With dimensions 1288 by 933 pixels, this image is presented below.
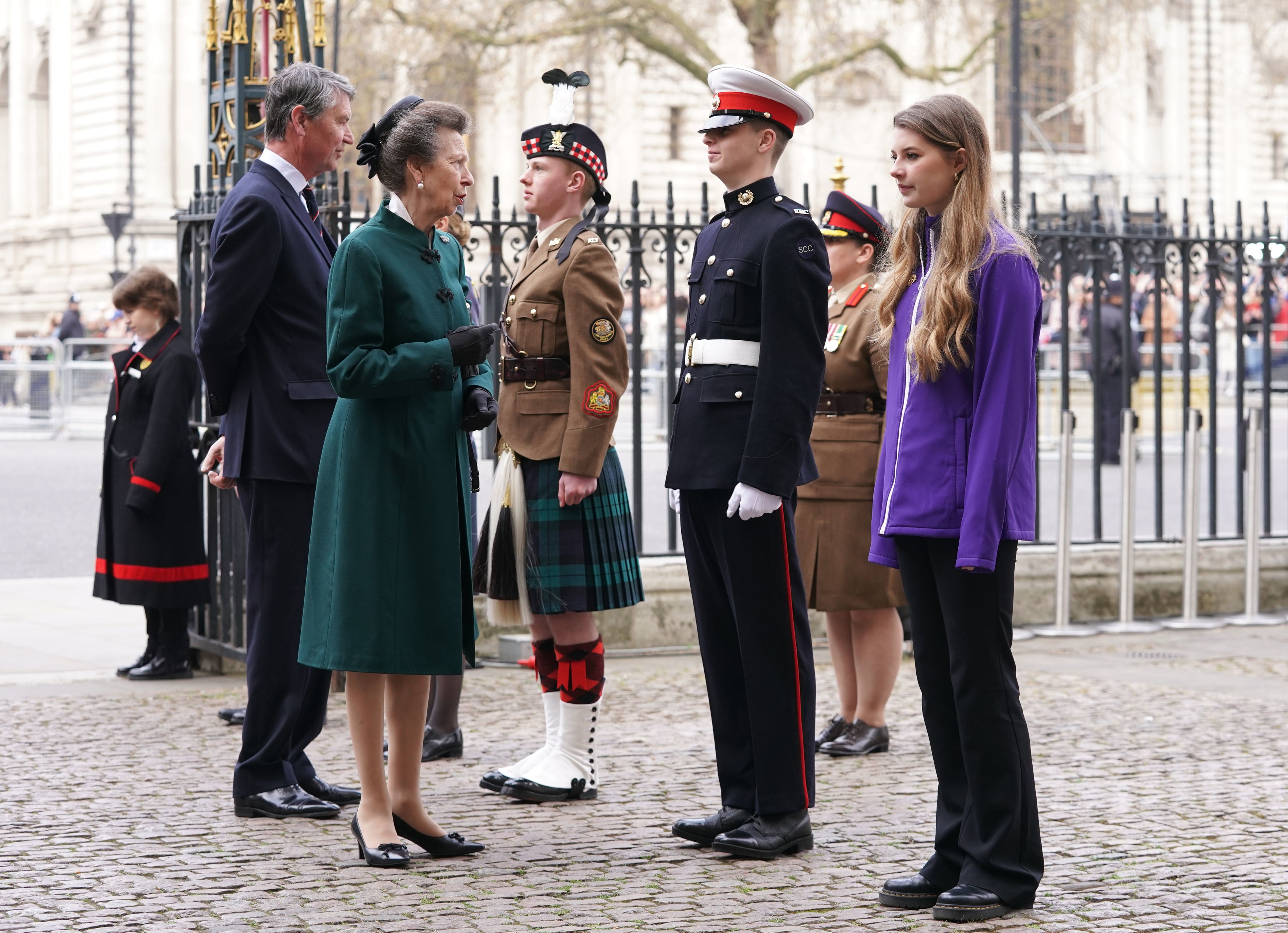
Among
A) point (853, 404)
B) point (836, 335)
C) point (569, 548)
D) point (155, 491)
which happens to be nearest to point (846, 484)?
point (853, 404)

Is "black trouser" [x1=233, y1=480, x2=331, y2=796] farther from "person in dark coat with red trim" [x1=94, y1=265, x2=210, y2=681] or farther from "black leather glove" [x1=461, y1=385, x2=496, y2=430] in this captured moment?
"person in dark coat with red trim" [x1=94, y1=265, x2=210, y2=681]

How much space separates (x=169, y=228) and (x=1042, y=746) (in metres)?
36.4

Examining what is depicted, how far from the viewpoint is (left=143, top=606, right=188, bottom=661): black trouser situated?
7613mm

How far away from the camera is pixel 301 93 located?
17.4ft

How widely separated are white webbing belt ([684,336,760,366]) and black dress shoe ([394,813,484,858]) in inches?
55.1

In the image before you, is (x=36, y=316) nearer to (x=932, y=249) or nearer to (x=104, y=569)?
(x=104, y=569)

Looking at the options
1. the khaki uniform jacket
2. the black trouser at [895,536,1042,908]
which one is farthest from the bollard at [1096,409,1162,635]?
the black trouser at [895,536,1042,908]

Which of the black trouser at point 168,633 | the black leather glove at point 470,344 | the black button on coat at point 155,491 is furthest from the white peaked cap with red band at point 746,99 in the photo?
the black trouser at point 168,633

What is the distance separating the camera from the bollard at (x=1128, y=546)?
29.0 ft

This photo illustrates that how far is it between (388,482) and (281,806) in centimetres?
117

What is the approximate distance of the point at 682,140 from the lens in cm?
4769

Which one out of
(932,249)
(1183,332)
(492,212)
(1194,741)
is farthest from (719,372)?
(1183,332)

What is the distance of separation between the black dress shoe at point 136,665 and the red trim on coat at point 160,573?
1.15ft

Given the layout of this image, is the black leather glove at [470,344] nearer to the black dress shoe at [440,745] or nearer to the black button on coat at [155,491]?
the black dress shoe at [440,745]
